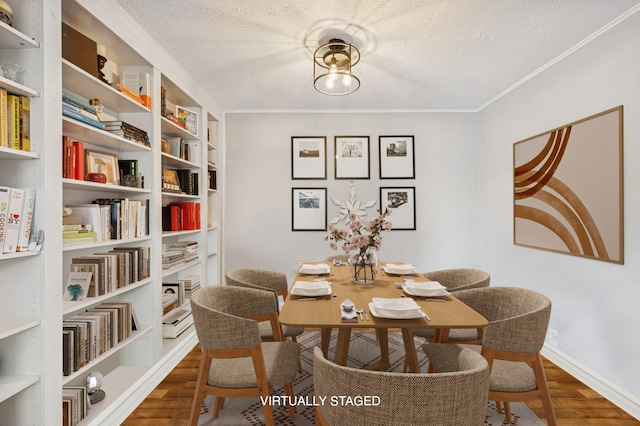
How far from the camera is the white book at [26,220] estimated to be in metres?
1.52

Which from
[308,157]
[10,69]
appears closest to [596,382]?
[308,157]

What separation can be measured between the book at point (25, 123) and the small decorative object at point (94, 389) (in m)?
1.41

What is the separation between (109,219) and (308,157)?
8.15 feet

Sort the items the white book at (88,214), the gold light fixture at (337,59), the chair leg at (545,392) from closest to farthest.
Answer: the chair leg at (545,392), the white book at (88,214), the gold light fixture at (337,59)

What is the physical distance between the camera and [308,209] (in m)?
4.23

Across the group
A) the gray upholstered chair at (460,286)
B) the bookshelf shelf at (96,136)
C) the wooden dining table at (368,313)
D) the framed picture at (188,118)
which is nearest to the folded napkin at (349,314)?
the wooden dining table at (368,313)

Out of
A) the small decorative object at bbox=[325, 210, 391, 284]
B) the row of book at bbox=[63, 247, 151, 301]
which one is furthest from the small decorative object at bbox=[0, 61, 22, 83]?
the small decorative object at bbox=[325, 210, 391, 284]

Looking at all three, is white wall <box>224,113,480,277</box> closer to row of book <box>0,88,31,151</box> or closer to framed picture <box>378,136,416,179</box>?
framed picture <box>378,136,416,179</box>

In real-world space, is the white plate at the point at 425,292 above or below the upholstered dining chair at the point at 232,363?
above

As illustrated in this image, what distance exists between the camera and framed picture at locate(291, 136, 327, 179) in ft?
13.9

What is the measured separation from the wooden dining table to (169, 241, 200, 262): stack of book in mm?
1303

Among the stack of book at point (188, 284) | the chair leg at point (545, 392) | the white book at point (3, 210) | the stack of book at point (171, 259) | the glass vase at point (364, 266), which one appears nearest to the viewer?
the white book at point (3, 210)

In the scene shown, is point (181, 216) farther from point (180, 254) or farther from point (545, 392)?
point (545, 392)

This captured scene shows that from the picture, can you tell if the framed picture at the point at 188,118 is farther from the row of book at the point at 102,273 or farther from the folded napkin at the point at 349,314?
the folded napkin at the point at 349,314
